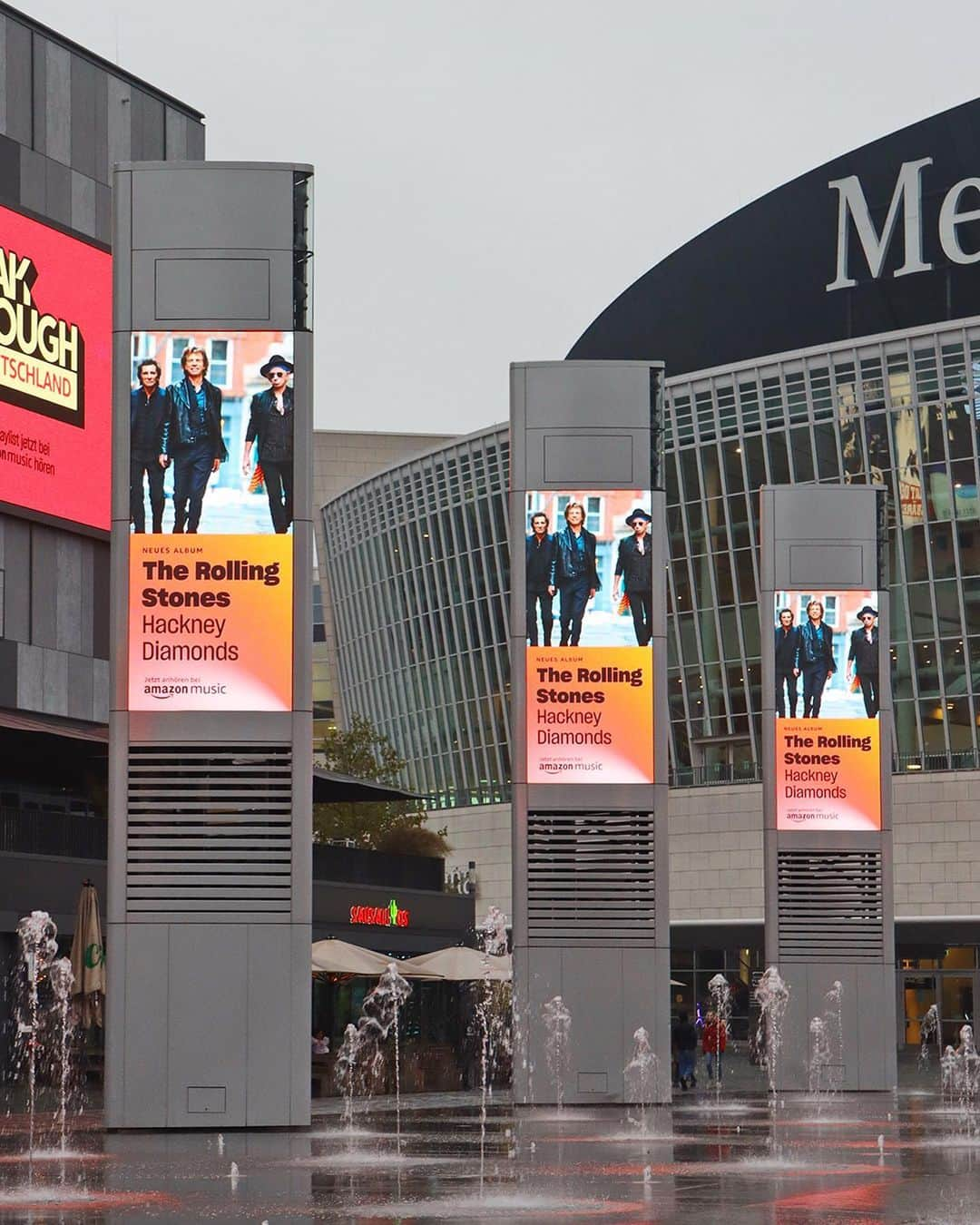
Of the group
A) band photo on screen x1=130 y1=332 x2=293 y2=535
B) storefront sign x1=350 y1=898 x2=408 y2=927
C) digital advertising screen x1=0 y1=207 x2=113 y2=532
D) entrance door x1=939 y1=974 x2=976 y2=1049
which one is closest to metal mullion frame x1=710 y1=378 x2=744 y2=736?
entrance door x1=939 y1=974 x2=976 y2=1049

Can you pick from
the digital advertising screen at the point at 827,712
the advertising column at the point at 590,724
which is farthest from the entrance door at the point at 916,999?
the advertising column at the point at 590,724

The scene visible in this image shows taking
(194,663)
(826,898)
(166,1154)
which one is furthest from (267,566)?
(826,898)

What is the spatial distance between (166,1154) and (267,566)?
20.4ft

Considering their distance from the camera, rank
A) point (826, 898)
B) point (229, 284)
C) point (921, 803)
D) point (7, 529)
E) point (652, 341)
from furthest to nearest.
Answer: point (652, 341) < point (921, 803) < point (7, 529) < point (826, 898) < point (229, 284)

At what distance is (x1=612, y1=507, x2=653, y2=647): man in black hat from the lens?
3066cm

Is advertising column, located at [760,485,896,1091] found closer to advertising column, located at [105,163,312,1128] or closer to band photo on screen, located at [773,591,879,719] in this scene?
band photo on screen, located at [773,591,879,719]

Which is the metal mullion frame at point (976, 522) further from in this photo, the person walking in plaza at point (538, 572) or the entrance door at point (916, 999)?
the person walking in plaza at point (538, 572)

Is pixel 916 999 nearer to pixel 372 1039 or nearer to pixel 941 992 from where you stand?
pixel 941 992

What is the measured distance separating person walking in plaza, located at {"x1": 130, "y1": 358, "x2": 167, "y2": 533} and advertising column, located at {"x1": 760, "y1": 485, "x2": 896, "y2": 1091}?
55.2 feet

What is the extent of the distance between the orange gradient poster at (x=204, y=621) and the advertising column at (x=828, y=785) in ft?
54.2

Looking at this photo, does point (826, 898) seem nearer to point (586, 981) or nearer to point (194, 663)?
point (586, 981)

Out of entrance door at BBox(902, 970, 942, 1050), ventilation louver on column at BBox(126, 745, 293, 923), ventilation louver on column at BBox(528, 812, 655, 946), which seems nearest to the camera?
ventilation louver on column at BBox(126, 745, 293, 923)

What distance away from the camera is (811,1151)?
22.2m

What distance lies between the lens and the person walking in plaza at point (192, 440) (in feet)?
77.6
